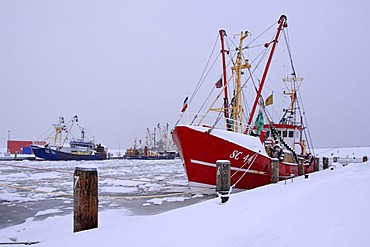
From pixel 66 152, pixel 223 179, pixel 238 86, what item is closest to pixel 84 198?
pixel 223 179

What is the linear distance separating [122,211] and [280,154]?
8.65 meters

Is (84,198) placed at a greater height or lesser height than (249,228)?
greater

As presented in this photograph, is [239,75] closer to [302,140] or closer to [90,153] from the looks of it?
[302,140]

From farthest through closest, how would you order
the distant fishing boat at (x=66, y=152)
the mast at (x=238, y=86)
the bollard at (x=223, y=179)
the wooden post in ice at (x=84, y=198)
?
the distant fishing boat at (x=66, y=152)
the mast at (x=238, y=86)
the bollard at (x=223, y=179)
the wooden post in ice at (x=84, y=198)

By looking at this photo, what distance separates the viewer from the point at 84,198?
182 inches

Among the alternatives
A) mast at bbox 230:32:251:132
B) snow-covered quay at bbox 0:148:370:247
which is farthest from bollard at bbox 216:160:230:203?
mast at bbox 230:32:251:132

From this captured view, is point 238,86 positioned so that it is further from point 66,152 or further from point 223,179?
point 66,152

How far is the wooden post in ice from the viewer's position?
4609mm

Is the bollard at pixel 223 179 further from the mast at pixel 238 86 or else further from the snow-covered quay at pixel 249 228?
the mast at pixel 238 86

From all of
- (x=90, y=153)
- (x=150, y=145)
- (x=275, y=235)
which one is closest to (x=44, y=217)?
(x=275, y=235)

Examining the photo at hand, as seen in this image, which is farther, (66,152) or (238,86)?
(66,152)

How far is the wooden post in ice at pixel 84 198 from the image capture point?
15.1 feet

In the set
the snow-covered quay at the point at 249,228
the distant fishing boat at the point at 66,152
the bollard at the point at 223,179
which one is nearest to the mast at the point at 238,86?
the bollard at the point at 223,179

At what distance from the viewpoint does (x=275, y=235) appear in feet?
12.0
